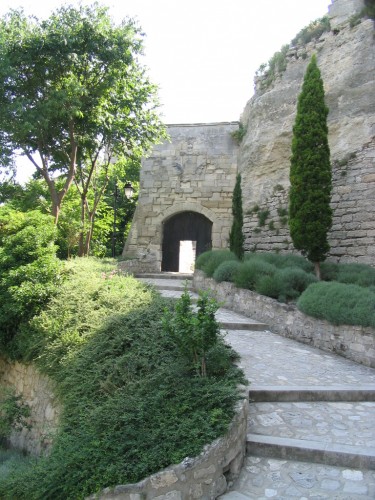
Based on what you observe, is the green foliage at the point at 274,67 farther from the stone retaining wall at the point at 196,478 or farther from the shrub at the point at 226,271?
the stone retaining wall at the point at 196,478

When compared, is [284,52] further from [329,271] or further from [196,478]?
[196,478]

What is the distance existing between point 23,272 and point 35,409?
2.45 m

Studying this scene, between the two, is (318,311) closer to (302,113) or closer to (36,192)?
(302,113)

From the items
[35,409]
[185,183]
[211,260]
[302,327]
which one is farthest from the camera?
[185,183]

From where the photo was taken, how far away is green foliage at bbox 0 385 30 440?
5602 millimetres

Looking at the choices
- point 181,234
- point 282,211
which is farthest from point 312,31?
point 181,234

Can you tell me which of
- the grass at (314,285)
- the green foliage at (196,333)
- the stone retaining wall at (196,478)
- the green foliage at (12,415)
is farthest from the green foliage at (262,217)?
the stone retaining wall at (196,478)

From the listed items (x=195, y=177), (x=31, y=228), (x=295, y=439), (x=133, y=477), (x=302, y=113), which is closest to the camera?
(x=133, y=477)

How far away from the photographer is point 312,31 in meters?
13.0

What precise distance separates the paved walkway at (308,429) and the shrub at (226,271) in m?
3.49

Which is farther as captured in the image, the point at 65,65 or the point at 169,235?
the point at 169,235

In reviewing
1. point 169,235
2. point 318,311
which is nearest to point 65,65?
point 169,235

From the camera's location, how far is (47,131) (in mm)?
10750

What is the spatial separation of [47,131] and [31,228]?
4.02 metres
